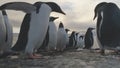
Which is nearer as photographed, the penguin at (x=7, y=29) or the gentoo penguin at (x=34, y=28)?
the penguin at (x=7, y=29)

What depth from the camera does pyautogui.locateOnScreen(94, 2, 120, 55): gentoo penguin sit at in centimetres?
921

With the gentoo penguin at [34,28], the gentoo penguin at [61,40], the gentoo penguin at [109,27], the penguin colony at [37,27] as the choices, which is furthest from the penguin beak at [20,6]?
the gentoo penguin at [61,40]

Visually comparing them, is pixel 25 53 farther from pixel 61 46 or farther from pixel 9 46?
pixel 61 46

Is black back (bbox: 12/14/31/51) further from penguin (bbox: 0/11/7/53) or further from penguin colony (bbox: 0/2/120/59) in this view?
penguin (bbox: 0/11/7/53)

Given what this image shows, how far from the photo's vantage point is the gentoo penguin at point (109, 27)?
9211mm

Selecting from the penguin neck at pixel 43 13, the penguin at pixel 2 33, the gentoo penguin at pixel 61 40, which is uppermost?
the penguin neck at pixel 43 13

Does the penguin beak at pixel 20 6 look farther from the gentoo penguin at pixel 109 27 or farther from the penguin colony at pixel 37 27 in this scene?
the gentoo penguin at pixel 109 27

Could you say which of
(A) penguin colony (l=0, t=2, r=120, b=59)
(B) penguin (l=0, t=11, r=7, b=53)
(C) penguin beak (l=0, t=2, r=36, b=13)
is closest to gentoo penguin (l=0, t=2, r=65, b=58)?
(A) penguin colony (l=0, t=2, r=120, b=59)

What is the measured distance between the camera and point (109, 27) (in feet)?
30.5

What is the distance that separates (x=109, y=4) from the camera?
9.65 meters

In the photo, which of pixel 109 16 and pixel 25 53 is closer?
pixel 25 53

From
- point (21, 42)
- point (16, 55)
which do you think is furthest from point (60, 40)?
point (21, 42)

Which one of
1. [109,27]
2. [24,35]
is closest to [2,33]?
[24,35]

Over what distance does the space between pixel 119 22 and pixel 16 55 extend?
326 centimetres
